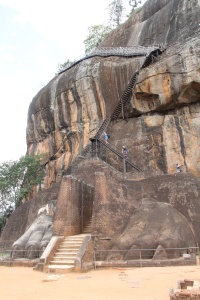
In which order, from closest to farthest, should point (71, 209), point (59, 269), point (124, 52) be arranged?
point (59, 269) < point (71, 209) < point (124, 52)

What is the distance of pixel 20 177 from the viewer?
28.1m

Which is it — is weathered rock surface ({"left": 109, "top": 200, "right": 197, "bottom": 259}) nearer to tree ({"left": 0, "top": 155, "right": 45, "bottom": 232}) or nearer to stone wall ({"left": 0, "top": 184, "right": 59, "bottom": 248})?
stone wall ({"left": 0, "top": 184, "right": 59, "bottom": 248})

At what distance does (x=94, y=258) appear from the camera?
1122 cm

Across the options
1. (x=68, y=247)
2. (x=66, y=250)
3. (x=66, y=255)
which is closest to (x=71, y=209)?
(x=68, y=247)

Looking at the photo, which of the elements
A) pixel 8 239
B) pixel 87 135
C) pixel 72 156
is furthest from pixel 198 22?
pixel 8 239

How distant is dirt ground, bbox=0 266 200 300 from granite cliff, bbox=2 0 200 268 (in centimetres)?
222

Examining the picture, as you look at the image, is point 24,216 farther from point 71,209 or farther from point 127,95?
point 127,95

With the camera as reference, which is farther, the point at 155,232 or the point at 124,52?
the point at 124,52

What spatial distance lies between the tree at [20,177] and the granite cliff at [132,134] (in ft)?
3.55

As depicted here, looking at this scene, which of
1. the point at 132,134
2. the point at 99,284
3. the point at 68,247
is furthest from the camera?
the point at 132,134

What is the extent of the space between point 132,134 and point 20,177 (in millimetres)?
11169

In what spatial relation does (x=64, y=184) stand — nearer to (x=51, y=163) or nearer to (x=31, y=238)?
(x=31, y=238)

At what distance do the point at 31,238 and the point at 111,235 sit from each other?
415 cm

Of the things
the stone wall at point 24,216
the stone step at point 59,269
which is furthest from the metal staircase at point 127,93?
the stone step at point 59,269
